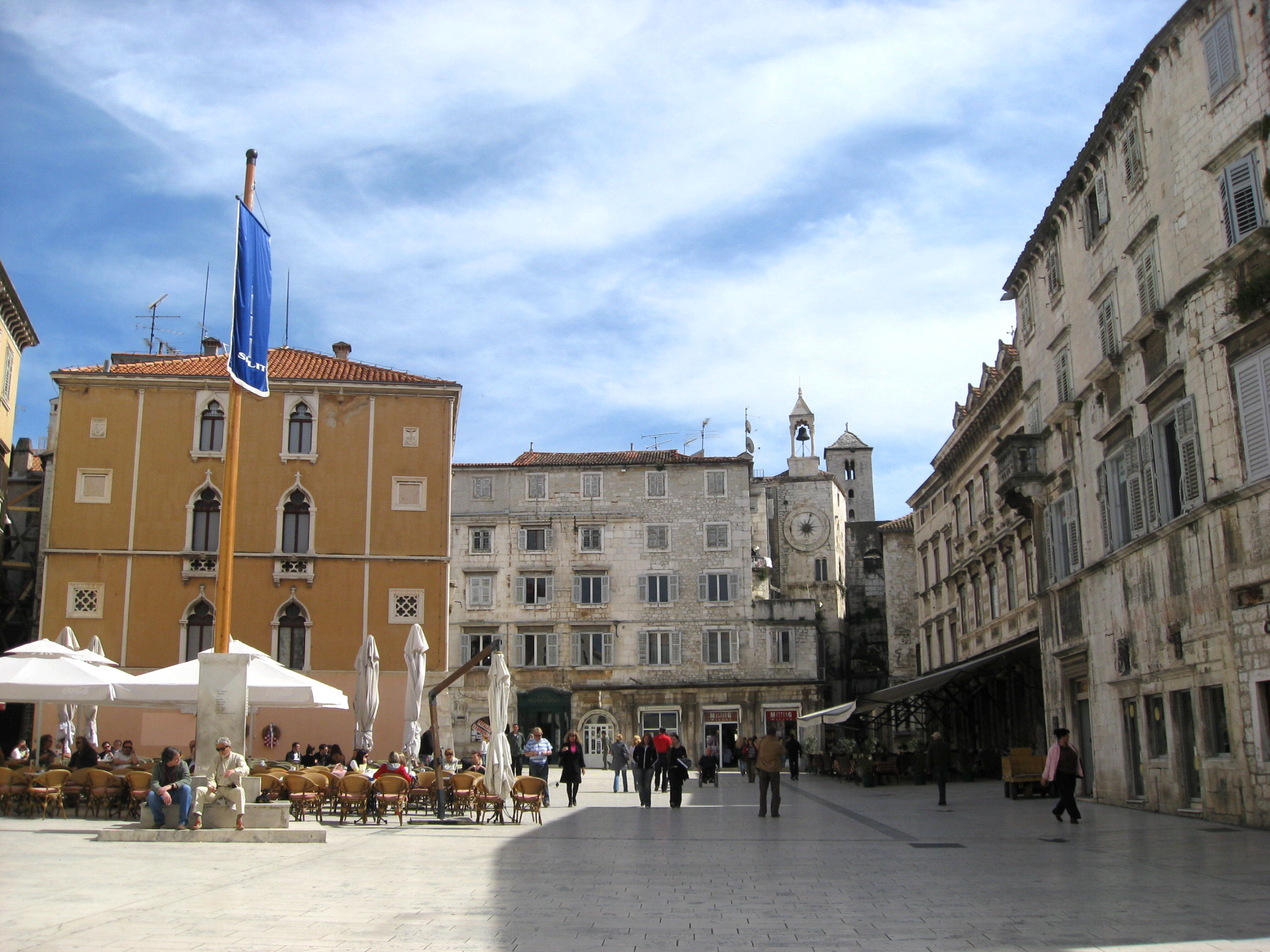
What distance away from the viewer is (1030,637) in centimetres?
3030

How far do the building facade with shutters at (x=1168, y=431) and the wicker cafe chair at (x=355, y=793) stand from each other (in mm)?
13318

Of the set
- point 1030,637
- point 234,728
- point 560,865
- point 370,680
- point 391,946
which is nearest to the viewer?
point 391,946

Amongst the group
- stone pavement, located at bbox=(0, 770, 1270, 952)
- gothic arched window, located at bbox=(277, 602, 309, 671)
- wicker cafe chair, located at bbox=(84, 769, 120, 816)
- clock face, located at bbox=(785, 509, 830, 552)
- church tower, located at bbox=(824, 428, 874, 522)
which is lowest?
stone pavement, located at bbox=(0, 770, 1270, 952)

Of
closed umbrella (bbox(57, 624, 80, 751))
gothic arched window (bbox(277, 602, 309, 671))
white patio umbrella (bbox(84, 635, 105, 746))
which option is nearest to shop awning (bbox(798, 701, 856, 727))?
gothic arched window (bbox(277, 602, 309, 671))

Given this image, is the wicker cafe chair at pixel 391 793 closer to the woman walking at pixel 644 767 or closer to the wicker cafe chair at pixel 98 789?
the wicker cafe chair at pixel 98 789

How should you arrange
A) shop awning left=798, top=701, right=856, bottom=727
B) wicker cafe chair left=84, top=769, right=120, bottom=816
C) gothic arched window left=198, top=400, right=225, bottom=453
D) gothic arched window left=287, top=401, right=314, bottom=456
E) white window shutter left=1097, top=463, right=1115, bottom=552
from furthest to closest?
1. gothic arched window left=287, top=401, right=314, bottom=456
2. gothic arched window left=198, top=400, right=225, bottom=453
3. shop awning left=798, top=701, right=856, bottom=727
4. white window shutter left=1097, top=463, right=1115, bottom=552
5. wicker cafe chair left=84, top=769, right=120, bottom=816

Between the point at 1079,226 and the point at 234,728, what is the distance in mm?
18976

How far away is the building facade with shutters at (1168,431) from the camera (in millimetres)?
16812

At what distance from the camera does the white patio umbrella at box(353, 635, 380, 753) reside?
24.9 metres

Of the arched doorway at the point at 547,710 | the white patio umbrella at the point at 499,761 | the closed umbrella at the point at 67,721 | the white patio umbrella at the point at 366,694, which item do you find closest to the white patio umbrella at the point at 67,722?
the closed umbrella at the point at 67,721

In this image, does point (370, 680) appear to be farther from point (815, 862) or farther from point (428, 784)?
point (815, 862)

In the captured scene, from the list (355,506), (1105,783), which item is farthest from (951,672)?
(355,506)

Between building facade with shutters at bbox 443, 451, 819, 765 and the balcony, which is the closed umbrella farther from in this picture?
building facade with shutters at bbox 443, 451, 819, 765

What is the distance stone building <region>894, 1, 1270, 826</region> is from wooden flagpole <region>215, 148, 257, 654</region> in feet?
46.6
